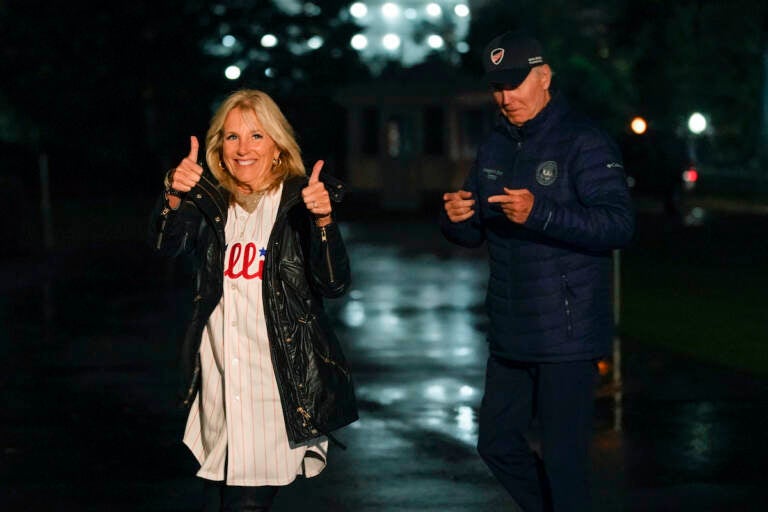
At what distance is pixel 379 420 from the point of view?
9.31 meters

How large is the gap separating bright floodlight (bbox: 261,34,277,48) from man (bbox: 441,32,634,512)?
44.2 m

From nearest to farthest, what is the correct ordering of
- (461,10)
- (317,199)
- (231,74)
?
(317,199)
(231,74)
(461,10)

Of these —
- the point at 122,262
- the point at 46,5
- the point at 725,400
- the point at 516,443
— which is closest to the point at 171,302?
the point at 122,262

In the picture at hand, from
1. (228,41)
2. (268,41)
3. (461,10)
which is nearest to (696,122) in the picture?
(461,10)

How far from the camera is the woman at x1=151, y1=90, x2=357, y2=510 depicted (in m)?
5.08

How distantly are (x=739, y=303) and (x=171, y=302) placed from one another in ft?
19.9

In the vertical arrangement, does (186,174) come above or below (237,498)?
above

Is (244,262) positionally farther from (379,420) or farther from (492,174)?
(379,420)

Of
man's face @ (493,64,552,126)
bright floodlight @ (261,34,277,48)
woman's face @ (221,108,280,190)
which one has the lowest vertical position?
woman's face @ (221,108,280,190)

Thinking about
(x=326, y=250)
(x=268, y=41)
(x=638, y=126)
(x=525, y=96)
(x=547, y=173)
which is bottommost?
(x=326, y=250)

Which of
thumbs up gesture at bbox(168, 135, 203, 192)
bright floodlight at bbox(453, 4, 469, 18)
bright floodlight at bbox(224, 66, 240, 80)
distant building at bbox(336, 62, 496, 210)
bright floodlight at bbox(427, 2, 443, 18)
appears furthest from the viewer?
bright floodlight at bbox(427, 2, 443, 18)

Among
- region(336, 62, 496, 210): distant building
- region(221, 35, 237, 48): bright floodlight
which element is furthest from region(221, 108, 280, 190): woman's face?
region(221, 35, 237, 48): bright floodlight

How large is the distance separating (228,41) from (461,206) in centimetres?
4506

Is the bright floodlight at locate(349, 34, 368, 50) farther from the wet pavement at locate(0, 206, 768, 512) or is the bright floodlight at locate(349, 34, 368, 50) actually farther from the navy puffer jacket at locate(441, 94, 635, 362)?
the navy puffer jacket at locate(441, 94, 635, 362)
